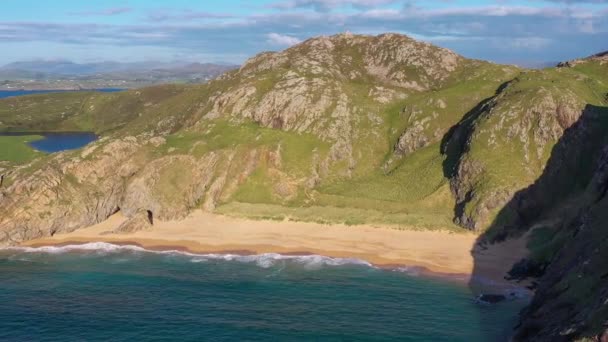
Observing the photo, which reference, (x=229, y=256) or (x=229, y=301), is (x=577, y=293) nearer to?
(x=229, y=301)

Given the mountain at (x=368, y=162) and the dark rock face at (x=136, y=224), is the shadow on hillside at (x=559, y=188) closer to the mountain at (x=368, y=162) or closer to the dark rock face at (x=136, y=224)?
the mountain at (x=368, y=162)

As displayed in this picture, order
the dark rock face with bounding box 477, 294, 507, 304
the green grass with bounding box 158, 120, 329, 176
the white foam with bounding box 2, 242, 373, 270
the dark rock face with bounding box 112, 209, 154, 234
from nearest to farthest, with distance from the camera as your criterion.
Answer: the dark rock face with bounding box 477, 294, 507, 304
the white foam with bounding box 2, 242, 373, 270
the dark rock face with bounding box 112, 209, 154, 234
the green grass with bounding box 158, 120, 329, 176

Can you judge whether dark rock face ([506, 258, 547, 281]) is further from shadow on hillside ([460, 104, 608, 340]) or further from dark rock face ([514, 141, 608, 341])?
dark rock face ([514, 141, 608, 341])

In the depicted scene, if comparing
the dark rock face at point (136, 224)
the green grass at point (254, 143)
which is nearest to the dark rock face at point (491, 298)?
the green grass at point (254, 143)

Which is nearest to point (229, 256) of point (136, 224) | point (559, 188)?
point (136, 224)

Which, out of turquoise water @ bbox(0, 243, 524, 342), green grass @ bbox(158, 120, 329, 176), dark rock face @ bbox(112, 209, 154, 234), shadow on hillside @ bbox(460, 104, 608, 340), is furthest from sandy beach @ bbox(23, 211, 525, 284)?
green grass @ bbox(158, 120, 329, 176)
